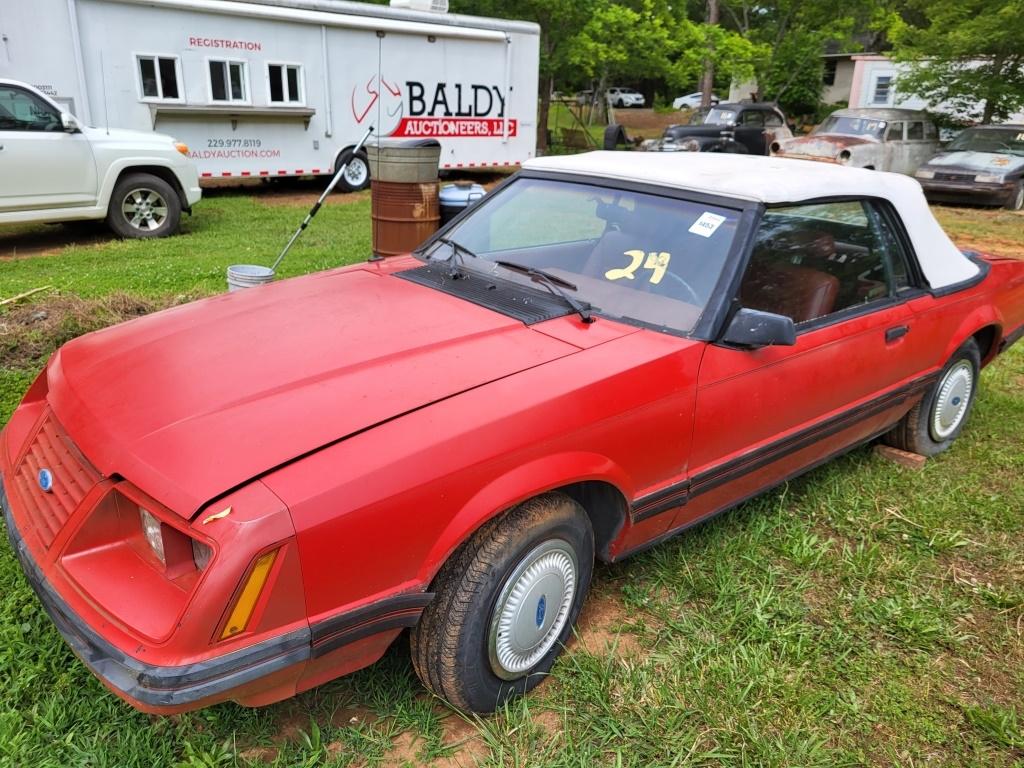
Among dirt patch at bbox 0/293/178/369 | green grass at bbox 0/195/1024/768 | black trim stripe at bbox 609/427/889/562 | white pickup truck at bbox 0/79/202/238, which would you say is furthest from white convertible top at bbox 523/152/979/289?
white pickup truck at bbox 0/79/202/238

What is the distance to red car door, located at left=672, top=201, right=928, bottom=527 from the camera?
2.88m

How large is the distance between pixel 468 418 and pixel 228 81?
11.3 m

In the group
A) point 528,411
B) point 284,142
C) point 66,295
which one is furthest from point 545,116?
point 528,411

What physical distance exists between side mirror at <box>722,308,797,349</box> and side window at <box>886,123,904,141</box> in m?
14.9

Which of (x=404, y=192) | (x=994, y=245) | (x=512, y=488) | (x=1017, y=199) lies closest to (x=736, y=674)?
(x=512, y=488)

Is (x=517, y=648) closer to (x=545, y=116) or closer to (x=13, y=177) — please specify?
(x=13, y=177)

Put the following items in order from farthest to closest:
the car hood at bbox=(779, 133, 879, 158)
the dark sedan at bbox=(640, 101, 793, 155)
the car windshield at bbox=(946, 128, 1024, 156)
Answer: the dark sedan at bbox=(640, 101, 793, 155), the car hood at bbox=(779, 133, 879, 158), the car windshield at bbox=(946, 128, 1024, 156)

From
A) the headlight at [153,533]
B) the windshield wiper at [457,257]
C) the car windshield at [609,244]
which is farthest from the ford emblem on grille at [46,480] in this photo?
the car windshield at [609,244]

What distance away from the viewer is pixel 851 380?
3.39 m

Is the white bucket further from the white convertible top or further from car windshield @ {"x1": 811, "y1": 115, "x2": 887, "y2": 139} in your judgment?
car windshield @ {"x1": 811, "y1": 115, "x2": 887, "y2": 139}

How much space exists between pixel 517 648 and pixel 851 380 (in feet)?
6.29

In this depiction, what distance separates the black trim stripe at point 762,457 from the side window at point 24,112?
27.4 feet

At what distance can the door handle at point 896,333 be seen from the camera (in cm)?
351

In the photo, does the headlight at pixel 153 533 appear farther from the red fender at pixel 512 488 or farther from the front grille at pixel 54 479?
the red fender at pixel 512 488
